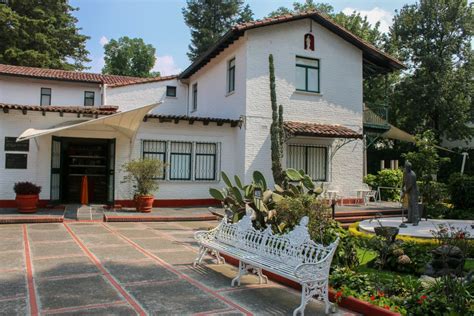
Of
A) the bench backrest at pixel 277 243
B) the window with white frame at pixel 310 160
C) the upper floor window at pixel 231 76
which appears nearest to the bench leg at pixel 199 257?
the bench backrest at pixel 277 243

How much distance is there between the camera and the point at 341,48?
56.5 feet

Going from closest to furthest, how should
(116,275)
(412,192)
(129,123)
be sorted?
(116,275)
(412,192)
(129,123)

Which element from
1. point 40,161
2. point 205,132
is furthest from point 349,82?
point 40,161

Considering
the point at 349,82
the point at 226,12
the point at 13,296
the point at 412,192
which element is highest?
the point at 226,12

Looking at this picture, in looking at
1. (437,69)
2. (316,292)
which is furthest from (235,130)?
(437,69)

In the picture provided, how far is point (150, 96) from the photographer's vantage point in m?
23.1

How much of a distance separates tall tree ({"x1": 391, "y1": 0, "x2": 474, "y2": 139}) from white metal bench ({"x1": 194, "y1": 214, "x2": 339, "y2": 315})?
25.0 meters

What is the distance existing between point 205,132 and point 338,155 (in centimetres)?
563

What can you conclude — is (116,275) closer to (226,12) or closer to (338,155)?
(338,155)

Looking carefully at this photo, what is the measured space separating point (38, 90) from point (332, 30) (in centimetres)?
1755

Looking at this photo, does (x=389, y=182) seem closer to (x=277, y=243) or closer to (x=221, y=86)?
(x=221, y=86)

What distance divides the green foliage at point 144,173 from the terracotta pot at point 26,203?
117 inches

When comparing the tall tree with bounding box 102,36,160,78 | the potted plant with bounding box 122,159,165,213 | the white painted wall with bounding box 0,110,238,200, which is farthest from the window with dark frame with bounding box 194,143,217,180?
the tall tree with bounding box 102,36,160,78

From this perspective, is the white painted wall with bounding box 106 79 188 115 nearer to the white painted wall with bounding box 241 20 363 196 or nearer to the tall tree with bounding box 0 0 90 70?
the white painted wall with bounding box 241 20 363 196
